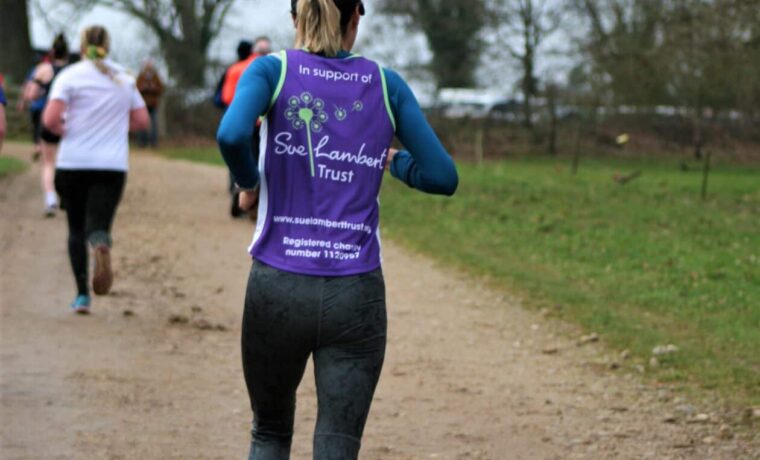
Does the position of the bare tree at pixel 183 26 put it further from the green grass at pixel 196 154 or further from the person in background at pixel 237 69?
the person in background at pixel 237 69

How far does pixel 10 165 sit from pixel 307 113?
20168 mm

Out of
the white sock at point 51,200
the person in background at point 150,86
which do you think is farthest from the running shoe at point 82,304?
the person in background at point 150,86

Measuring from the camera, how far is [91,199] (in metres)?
8.53

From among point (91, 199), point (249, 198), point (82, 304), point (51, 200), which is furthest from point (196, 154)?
point (249, 198)

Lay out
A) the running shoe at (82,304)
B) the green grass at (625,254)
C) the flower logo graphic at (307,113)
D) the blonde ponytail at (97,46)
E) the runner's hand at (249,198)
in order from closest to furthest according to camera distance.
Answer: the flower logo graphic at (307,113) < the runner's hand at (249,198) < the blonde ponytail at (97,46) < the green grass at (625,254) < the running shoe at (82,304)

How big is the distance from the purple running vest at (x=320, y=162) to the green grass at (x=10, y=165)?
59.5ft

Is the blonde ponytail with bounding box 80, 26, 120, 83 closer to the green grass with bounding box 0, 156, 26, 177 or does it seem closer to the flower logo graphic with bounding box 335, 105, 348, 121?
the flower logo graphic with bounding box 335, 105, 348, 121

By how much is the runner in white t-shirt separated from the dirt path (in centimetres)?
80

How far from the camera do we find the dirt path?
20.2 ft

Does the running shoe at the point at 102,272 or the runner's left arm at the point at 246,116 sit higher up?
the runner's left arm at the point at 246,116

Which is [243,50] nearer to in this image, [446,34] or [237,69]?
[237,69]

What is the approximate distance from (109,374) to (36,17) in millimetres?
30154

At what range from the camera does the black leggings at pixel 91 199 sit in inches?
333

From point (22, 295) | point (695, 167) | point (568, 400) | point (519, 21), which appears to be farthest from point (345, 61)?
point (519, 21)
